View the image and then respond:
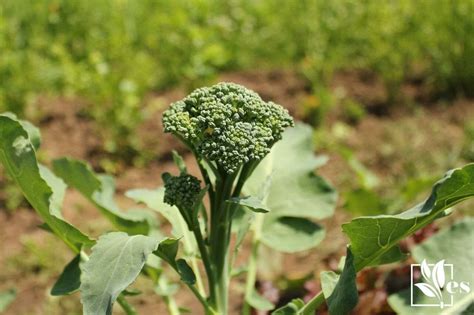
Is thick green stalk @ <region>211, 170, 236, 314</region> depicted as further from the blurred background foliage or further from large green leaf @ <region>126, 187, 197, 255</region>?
the blurred background foliage

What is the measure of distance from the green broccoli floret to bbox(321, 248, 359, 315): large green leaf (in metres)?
0.35

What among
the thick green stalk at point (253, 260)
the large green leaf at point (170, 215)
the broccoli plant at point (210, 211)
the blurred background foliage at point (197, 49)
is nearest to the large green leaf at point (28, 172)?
the broccoli plant at point (210, 211)

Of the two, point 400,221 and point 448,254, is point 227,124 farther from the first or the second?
point 448,254

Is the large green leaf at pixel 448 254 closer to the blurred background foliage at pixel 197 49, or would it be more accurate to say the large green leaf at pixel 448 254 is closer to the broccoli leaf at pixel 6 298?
the broccoli leaf at pixel 6 298

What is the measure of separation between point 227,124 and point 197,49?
2.68 m

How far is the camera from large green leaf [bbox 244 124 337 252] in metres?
2.36

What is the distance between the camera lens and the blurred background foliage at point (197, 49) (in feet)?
13.8

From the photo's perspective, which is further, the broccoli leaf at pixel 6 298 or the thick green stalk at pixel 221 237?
the broccoli leaf at pixel 6 298

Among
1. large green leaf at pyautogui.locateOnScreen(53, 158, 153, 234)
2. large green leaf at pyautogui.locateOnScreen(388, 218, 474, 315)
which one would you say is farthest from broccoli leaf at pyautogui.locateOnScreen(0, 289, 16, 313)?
large green leaf at pyautogui.locateOnScreen(388, 218, 474, 315)

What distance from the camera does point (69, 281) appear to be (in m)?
2.09

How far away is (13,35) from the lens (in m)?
4.52

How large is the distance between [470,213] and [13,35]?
299 cm

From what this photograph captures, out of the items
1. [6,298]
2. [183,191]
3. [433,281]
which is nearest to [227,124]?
[183,191]

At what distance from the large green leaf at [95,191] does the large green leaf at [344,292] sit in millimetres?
710
